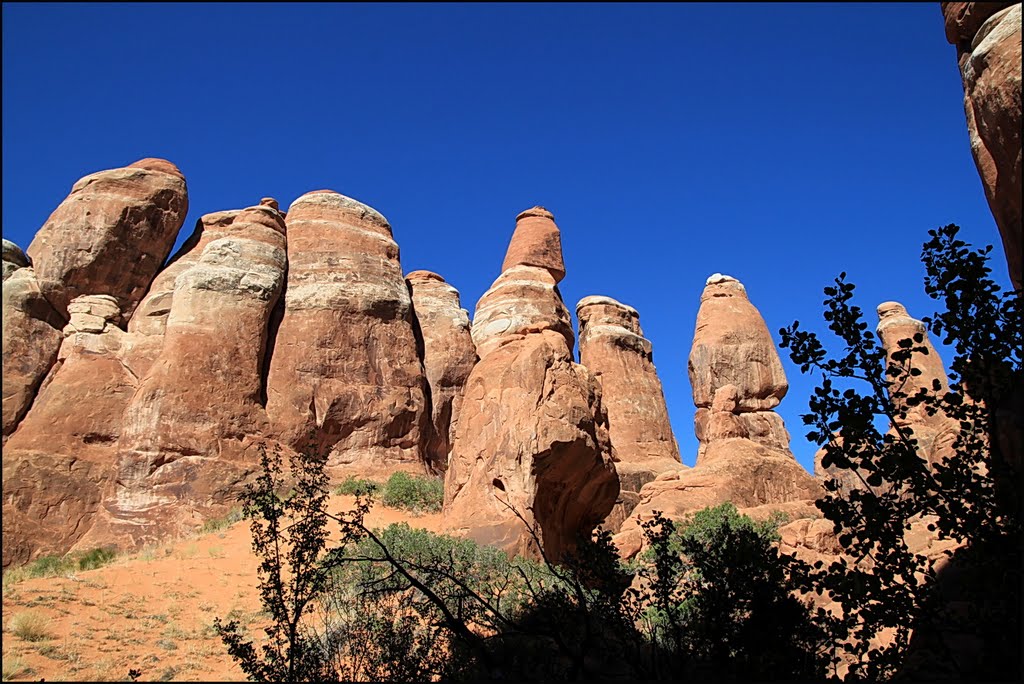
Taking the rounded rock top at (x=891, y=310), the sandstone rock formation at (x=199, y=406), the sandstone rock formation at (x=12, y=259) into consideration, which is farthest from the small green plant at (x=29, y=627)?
the rounded rock top at (x=891, y=310)

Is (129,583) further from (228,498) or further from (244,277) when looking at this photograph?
(244,277)

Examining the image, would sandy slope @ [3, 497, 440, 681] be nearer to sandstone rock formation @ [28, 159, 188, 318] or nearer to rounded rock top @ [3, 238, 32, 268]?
sandstone rock formation @ [28, 159, 188, 318]

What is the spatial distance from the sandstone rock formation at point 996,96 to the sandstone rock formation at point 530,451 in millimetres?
8028

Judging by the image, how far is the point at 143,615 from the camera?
11.3 meters

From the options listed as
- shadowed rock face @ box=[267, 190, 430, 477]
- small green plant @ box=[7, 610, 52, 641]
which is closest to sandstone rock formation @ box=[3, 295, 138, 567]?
shadowed rock face @ box=[267, 190, 430, 477]

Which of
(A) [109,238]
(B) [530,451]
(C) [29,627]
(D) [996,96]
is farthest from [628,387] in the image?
(D) [996,96]

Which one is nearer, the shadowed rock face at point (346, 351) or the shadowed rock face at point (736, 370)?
the shadowed rock face at point (346, 351)

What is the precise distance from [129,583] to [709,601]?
420 inches

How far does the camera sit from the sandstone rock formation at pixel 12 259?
23562mm

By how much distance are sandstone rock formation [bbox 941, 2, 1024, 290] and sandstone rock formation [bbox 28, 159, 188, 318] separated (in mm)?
23915

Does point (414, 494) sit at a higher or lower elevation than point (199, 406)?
lower

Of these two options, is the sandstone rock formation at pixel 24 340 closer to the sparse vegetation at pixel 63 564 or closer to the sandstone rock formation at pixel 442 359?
the sparse vegetation at pixel 63 564

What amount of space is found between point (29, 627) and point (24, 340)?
15065 millimetres

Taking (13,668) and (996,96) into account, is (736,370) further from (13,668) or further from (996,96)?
(13,668)
